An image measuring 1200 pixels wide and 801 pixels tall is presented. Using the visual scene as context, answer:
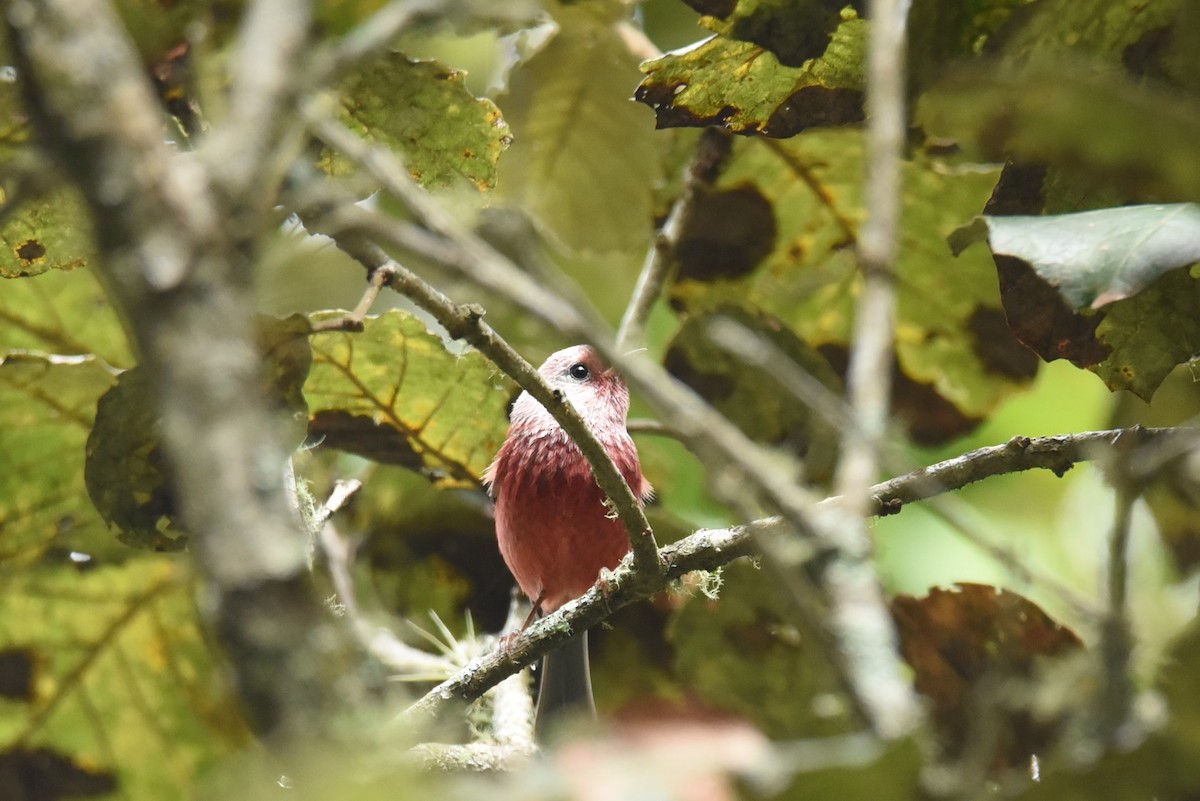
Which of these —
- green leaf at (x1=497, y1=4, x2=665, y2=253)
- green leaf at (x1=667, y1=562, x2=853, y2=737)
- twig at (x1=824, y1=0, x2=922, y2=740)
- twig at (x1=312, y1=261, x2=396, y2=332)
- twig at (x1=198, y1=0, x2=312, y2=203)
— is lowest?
green leaf at (x1=667, y1=562, x2=853, y2=737)

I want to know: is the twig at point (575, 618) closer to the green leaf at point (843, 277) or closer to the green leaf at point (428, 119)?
the green leaf at point (428, 119)

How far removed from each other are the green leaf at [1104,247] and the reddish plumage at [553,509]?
1.64 metres

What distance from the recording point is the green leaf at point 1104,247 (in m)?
1.74

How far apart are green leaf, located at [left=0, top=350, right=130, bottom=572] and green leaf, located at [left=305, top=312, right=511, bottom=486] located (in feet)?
1.70

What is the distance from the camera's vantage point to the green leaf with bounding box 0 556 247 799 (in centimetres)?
280

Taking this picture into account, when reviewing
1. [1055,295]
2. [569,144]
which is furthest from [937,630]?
[569,144]

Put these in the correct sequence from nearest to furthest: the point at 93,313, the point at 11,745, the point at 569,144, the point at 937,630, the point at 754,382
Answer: the point at 937,630 → the point at 11,745 → the point at 93,313 → the point at 754,382 → the point at 569,144

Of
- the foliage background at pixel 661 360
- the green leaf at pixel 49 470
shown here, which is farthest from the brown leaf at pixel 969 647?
the green leaf at pixel 49 470

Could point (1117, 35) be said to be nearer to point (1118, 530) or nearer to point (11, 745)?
point (1118, 530)

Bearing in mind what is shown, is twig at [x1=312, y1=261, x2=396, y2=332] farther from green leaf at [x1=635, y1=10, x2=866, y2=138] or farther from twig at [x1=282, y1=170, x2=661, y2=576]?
green leaf at [x1=635, y1=10, x2=866, y2=138]

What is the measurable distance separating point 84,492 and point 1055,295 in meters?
2.16

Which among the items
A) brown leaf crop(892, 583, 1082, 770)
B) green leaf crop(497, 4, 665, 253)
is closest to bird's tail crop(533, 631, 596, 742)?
brown leaf crop(892, 583, 1082, 770)

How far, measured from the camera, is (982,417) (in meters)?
3.36

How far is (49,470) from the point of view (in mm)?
2865
